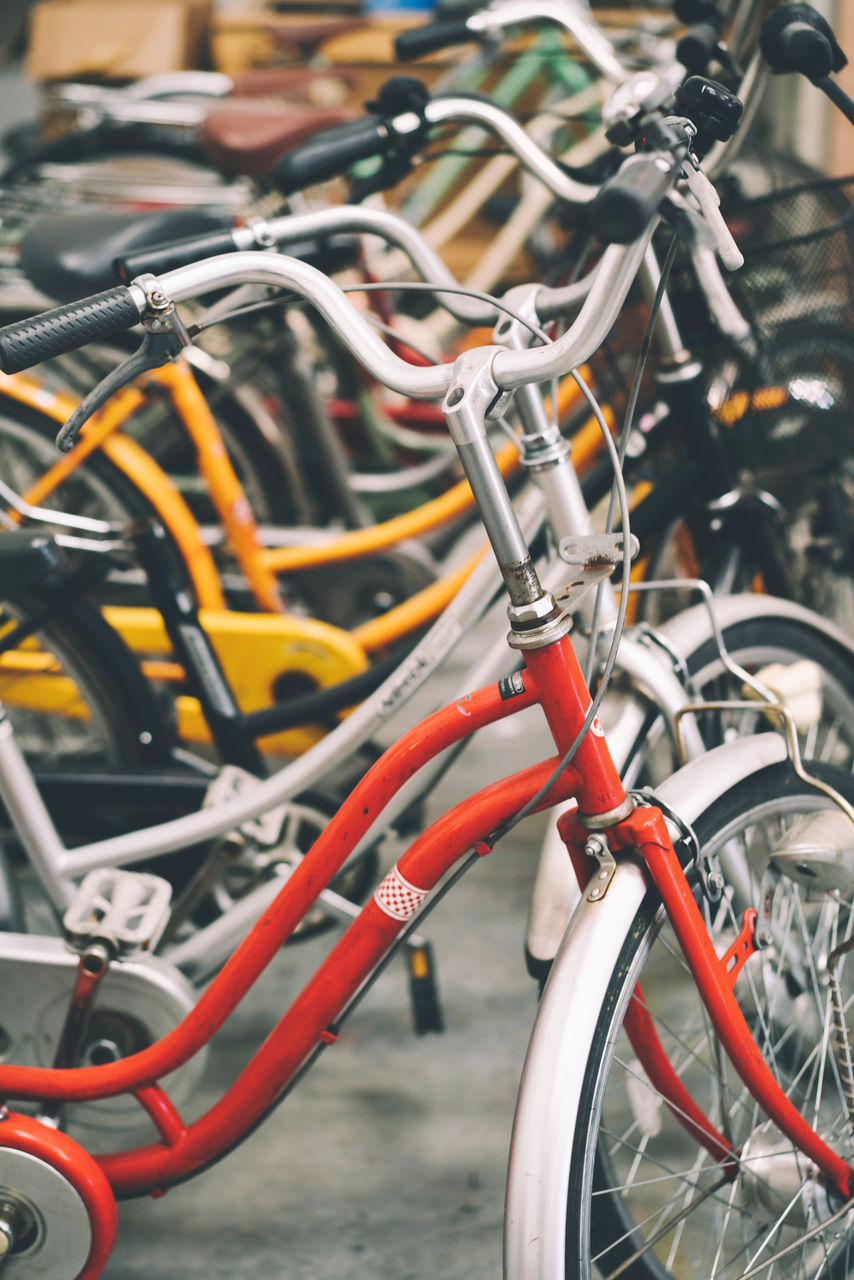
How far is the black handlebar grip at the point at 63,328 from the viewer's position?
730 millimetres

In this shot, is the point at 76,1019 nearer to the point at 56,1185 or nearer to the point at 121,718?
the point at 56,1185

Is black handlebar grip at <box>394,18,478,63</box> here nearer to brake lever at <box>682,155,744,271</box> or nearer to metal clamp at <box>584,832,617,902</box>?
brake lever at <box>682,155,744,271</box>

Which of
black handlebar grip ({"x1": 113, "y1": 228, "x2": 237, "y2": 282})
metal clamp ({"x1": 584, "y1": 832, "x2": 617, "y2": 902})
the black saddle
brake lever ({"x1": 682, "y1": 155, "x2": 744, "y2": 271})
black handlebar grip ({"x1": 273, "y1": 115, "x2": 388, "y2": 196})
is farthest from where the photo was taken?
the black saddle

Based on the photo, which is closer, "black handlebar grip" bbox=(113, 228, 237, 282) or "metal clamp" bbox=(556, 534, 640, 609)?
"metal clamp" bbox=(556, 534, 640, 609)

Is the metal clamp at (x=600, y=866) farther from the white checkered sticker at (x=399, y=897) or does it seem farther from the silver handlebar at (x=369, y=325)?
the silver handlebar at (x=369, y=325)

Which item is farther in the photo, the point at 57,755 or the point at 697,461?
the point at 57,755

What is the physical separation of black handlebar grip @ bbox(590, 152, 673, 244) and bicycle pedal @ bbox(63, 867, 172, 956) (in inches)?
32.3

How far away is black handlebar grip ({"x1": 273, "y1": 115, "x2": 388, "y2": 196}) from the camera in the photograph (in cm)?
114

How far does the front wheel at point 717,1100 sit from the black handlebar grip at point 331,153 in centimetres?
78

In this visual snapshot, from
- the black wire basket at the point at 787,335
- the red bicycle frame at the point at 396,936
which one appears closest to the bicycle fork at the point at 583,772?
the red bicycle frame at the point at 396,936

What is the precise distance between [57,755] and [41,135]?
95.4 inches

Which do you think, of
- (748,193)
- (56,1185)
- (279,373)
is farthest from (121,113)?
(56,1185)

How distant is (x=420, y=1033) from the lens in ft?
4.71

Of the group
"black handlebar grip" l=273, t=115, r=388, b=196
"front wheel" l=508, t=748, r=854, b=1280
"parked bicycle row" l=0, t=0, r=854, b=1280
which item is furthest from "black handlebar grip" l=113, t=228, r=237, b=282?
"front wheel" l=508, t=748, r=854, b=1280
